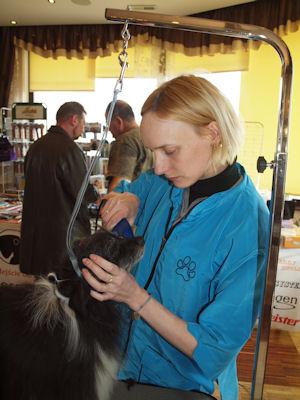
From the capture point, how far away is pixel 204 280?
32.7 inches

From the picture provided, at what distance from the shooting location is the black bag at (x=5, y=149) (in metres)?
3.30

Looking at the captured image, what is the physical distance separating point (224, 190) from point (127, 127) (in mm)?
1842

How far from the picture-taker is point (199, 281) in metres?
0.83

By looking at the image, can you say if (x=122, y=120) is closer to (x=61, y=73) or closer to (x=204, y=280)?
(x=204, y=280)

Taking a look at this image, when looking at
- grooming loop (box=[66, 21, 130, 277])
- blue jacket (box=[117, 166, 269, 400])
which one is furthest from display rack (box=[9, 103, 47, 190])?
grooming loop (box=[66, 21, 130, 277])

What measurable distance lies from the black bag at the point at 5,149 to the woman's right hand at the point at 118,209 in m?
2.56

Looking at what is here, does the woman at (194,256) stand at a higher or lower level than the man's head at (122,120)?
lower

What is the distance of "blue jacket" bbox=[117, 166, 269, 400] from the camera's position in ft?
2.51

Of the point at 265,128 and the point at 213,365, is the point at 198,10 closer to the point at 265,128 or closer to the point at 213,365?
the point at 265,128

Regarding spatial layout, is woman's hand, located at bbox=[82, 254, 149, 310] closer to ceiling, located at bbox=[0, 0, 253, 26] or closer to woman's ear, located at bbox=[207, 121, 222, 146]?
woman's ear, located at bbox=[207, 121, 222, 146]

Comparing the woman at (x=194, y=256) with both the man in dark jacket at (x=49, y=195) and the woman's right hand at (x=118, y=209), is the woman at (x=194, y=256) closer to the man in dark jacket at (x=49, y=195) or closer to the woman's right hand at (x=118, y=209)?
the woman's right hand at (x=118, y=209)

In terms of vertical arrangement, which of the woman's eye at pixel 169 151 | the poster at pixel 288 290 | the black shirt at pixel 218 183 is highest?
the woman's eye at pixel 169 151

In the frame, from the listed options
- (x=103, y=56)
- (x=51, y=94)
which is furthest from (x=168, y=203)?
(x=51, y=94)

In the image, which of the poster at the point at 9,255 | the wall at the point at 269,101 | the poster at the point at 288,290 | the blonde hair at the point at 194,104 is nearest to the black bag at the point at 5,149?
the poster at the point at 9,255
